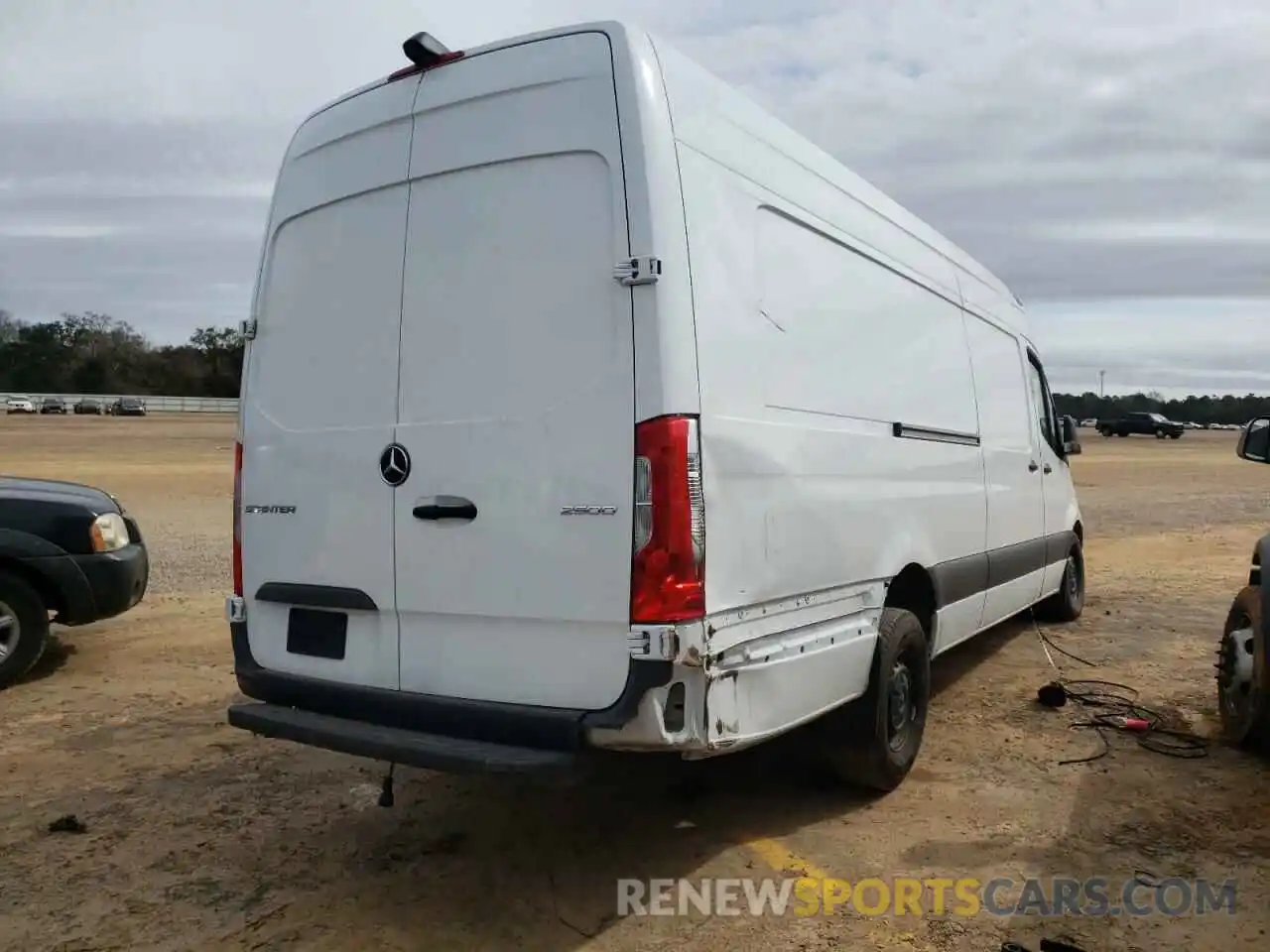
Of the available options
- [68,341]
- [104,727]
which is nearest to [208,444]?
[104,727]

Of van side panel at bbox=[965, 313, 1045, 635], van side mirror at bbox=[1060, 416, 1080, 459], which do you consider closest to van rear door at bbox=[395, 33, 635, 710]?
van side panel at bbox=[965, 313, 1045, 635]

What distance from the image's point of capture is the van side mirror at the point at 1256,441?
5.14 meters

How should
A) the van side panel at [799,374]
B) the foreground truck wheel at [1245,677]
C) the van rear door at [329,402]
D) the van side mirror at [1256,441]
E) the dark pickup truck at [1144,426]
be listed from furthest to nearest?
the dark pickup truck at [1144,426], the foreground truck wheel at [1245,677], the van side mirror at [1256,441], the van rear door at [329,402], the van side panel at [799,374]

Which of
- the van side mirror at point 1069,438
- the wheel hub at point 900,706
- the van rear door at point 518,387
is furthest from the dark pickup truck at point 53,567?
the van side mirror at point 1069,438

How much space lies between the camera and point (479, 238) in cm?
381

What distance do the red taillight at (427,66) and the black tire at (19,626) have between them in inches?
175

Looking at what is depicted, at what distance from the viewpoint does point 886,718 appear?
15.4ft

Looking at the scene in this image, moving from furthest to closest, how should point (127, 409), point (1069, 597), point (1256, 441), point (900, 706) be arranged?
point (127, 409) → point (1069, 597) → point (1256, 441) → point (900, 706)

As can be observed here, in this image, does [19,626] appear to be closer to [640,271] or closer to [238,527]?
[238,527]

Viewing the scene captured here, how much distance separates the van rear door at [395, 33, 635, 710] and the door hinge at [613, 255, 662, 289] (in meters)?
0.05

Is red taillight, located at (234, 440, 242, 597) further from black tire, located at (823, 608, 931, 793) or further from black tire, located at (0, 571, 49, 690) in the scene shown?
black tire, located at (0, 571, 49, 690)

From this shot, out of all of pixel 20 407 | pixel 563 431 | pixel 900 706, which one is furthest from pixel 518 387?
pixel 20 407

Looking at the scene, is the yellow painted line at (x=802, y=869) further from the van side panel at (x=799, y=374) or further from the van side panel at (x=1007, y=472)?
the van side panel at (x=1007, y=472)

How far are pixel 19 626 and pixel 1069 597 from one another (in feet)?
25.9
